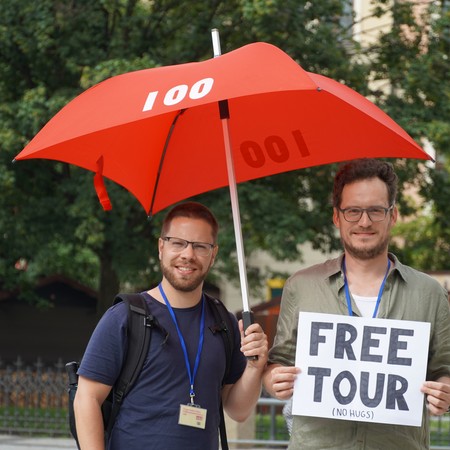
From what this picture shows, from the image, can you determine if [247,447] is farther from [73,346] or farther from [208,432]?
[73,346]

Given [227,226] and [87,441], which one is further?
[227,226]

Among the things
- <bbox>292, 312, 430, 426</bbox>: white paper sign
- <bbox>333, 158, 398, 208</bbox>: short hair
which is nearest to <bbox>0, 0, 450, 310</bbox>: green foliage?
<bbox>333, 158, 398, 208</bbox>: short hair

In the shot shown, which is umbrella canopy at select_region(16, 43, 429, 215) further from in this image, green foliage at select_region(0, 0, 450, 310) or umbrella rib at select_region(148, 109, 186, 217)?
green foliage at select_region(0, 0, 450, 310)

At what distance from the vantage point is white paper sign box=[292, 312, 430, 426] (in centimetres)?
391

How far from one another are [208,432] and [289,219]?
473 inches

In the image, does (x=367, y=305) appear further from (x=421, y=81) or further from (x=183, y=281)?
(x=421, y=81)

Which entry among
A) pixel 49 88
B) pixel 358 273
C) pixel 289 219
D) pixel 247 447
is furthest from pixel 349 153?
pixel 49 88

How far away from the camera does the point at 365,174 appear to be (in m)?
4.05

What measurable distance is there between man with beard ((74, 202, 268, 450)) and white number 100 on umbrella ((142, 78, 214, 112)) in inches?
24.2

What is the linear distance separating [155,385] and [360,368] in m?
0.85

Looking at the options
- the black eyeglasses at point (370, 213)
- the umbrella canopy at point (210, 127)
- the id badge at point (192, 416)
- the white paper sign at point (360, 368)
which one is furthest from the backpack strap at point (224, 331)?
the black eyeglasses at point (370, 213)

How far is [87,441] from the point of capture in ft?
14.0

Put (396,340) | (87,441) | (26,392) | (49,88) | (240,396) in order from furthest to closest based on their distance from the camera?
(49,88) → (26,392) → (240,396) → (87,441) → (396,340)

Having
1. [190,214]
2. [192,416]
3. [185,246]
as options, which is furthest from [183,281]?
[192,416]
